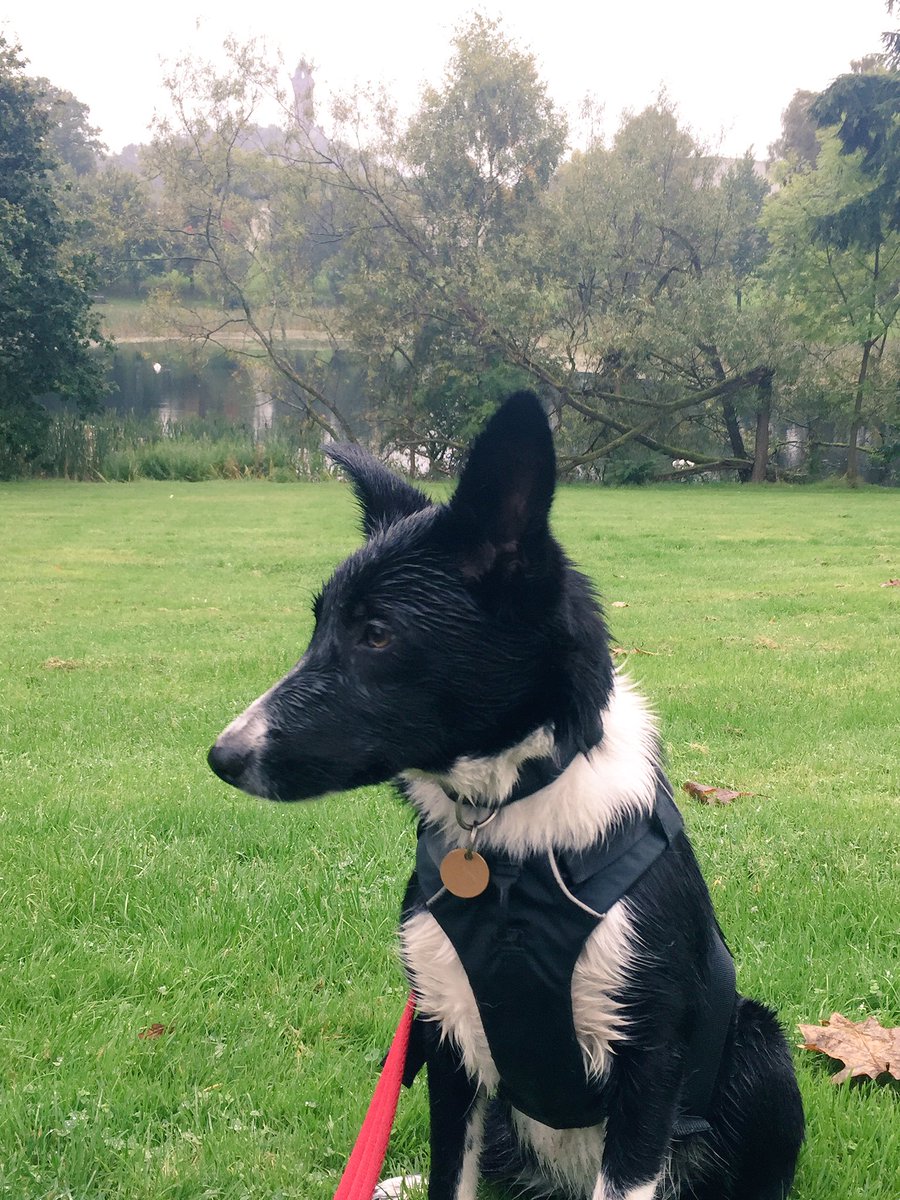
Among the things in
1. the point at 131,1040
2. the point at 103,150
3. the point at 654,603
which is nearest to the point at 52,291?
the point at 654,603

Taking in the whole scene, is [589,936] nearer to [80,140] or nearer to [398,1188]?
[398,1188]

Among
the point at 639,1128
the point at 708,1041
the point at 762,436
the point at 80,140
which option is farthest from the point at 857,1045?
the point at 80,140

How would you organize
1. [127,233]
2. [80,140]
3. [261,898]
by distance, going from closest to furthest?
[261,898] < [127,233] < [80,140]

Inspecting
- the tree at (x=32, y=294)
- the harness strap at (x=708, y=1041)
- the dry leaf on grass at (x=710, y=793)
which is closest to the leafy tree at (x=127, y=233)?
the tree at (x=32, y=294)

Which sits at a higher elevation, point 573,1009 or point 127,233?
point 127,233

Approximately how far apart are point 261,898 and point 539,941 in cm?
190

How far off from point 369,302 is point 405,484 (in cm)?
3100

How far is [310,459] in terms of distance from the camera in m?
28.2

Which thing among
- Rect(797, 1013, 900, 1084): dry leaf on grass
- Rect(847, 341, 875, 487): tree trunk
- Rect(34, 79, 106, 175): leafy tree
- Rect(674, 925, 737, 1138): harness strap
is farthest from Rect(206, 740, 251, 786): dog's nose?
Rect(34, 79, 106, 175): leafy tree

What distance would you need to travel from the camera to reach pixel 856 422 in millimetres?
27562

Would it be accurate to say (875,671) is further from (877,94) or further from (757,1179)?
(877,94)

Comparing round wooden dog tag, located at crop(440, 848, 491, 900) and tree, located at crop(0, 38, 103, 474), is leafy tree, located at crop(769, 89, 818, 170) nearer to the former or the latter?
tree, located at crop(0, 38, 103, 474)

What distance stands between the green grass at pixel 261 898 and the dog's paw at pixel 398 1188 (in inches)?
4.7

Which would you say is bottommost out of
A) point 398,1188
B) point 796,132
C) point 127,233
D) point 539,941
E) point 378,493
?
point 398,1188
